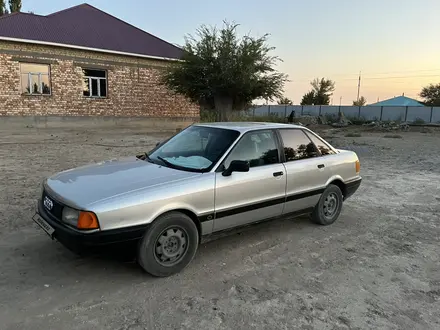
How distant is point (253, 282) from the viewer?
136 inches

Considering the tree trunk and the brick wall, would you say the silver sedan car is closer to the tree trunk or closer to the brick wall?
the tree trunk

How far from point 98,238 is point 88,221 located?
175 mm

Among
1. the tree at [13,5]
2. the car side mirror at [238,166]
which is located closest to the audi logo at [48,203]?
the car side mirror at [238,166]

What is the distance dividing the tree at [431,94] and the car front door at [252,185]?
6099 centimetres

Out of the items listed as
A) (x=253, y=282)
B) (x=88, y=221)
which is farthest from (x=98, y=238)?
(x=253, y=282)

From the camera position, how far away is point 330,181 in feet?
16.8

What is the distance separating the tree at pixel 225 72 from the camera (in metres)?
18.9

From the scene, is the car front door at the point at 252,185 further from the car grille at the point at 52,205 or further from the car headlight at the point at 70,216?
the car grille at the point at 52,205

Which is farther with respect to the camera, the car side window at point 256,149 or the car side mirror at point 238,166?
the car side window at point 256,149

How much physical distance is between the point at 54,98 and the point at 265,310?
70.3 ft

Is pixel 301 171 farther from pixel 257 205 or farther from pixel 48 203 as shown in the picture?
pixel 48 203

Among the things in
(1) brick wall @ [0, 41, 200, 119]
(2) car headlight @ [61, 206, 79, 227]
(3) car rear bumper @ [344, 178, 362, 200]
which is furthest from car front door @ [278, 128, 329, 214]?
(1) brick wall @ [0, 41, 200, 119]

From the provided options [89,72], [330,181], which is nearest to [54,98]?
[89,72]

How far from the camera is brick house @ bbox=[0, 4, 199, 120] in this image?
769 inches
